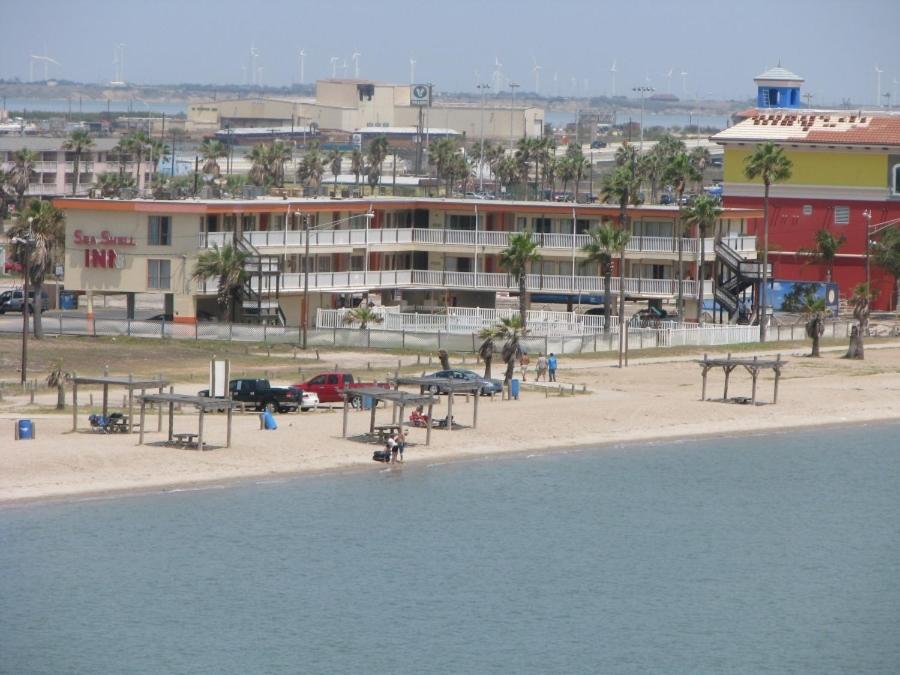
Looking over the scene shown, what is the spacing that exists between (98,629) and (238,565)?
22.5ft

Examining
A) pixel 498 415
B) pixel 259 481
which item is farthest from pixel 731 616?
pixel 498 415

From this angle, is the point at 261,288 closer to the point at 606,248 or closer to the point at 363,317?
the point at 363,317

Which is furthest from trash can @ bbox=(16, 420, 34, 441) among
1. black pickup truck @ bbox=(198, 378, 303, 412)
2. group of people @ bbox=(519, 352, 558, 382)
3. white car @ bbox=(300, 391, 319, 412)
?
group of people @ bbox=(519, 352, 558, 382)

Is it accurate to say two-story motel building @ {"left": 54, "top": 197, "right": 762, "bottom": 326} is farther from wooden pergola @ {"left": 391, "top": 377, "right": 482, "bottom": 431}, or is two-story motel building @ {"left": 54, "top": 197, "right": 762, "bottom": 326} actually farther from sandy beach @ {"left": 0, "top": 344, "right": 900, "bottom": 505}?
wooden pergola @ {"left": 391, "top": 377, "right": 482, "bottom": 431}

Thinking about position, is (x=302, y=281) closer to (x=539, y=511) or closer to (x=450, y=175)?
(x=539, y=511)

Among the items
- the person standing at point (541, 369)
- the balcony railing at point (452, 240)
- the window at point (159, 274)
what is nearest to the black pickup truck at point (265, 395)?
the person standing at point (541, 369)

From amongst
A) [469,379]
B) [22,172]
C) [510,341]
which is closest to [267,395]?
[469,379]

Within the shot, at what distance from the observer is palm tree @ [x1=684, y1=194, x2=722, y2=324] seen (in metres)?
95.6

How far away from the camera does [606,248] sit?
3529 inches

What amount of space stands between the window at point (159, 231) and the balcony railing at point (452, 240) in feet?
11.6

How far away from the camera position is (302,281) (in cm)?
9719

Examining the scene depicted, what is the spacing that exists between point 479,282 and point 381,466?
4202 cm

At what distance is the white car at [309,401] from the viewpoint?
67.7m

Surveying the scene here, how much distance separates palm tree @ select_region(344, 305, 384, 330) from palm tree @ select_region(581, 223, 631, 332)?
1137 centimetres
